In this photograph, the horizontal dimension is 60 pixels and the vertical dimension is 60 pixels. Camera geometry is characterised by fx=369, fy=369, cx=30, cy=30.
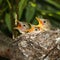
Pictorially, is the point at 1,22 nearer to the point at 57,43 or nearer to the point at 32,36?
the point at 32,36

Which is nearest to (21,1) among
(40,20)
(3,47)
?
(40,20)

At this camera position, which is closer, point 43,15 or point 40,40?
point 40,40

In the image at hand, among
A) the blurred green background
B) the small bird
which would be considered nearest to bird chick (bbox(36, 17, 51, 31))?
the small bird

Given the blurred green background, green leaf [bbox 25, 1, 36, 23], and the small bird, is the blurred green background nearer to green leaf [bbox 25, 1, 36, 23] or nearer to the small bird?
green leaf [bbox 25, 1, 36, 23]

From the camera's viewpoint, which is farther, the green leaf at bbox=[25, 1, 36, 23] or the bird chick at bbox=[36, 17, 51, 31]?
the green leaf at bbox=[25, 1, 36, 23]

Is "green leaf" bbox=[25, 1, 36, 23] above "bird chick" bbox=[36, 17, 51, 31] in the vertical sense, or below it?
above

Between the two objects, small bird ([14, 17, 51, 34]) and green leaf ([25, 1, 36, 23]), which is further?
green leaf ([25, 1, 36, 23])

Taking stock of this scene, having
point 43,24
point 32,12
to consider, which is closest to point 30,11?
point 32,12
